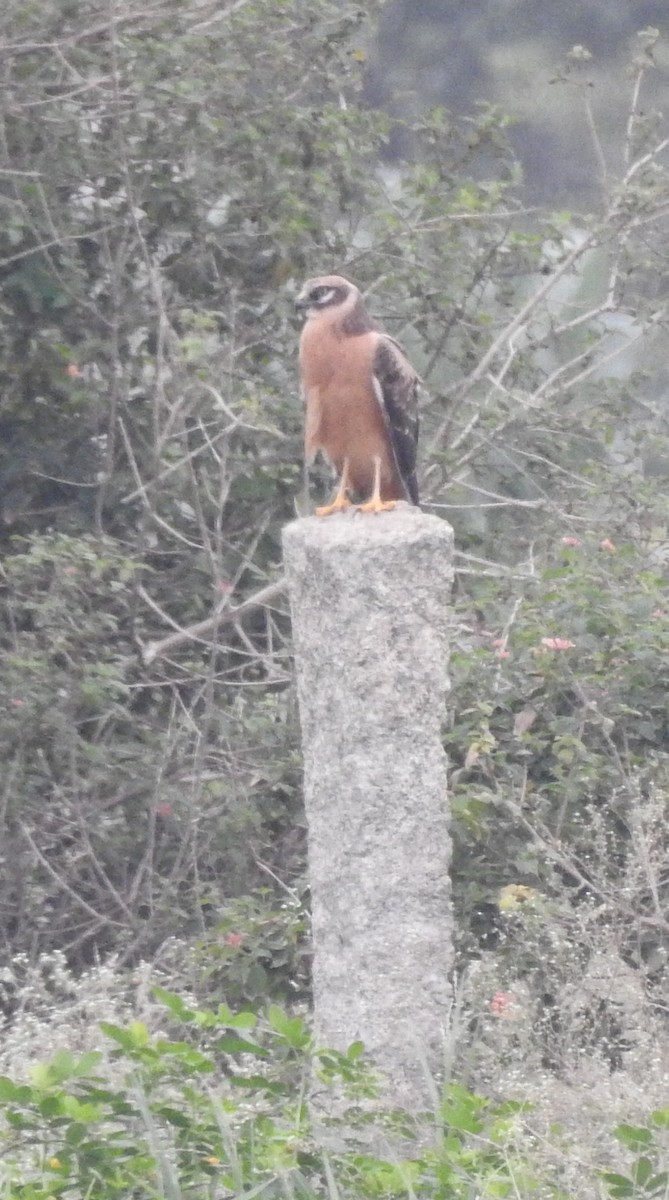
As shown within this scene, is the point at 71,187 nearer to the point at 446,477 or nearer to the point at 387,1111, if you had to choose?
Result: the point at 446,477

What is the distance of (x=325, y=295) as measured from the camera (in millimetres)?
5141

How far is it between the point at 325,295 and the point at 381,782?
1854 mm

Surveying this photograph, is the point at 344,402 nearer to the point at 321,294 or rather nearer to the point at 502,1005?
the point at 321,294

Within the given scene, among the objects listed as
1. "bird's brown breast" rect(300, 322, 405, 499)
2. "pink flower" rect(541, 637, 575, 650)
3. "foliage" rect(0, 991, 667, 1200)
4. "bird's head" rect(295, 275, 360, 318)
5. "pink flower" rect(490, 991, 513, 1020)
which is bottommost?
"pink flower" rect(490, 991, 513, 1020)

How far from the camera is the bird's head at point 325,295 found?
16.8 feet

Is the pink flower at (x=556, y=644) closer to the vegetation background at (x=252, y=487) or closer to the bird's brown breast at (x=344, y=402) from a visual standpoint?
the vegetation background at (x=252, y=487)

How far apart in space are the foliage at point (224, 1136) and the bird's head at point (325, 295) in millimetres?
2432

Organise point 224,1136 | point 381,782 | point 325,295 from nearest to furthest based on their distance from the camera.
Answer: point 224,1136, point 381,782, point 325,295

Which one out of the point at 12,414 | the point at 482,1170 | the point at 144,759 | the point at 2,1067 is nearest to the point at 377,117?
the point at 12,414

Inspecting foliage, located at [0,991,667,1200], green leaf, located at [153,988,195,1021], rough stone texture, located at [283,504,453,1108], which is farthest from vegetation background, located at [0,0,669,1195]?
green leaf, located at [153,988,195,1021]

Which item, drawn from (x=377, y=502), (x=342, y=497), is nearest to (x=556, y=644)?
(x=342, y=497)

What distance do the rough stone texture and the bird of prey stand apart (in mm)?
1199

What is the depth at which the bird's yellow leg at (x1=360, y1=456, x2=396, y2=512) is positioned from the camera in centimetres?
433

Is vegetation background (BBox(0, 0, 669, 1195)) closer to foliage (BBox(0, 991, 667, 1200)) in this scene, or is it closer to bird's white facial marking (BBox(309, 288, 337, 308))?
bird's white facial marking (BBox(309, 288, 337, 308))
